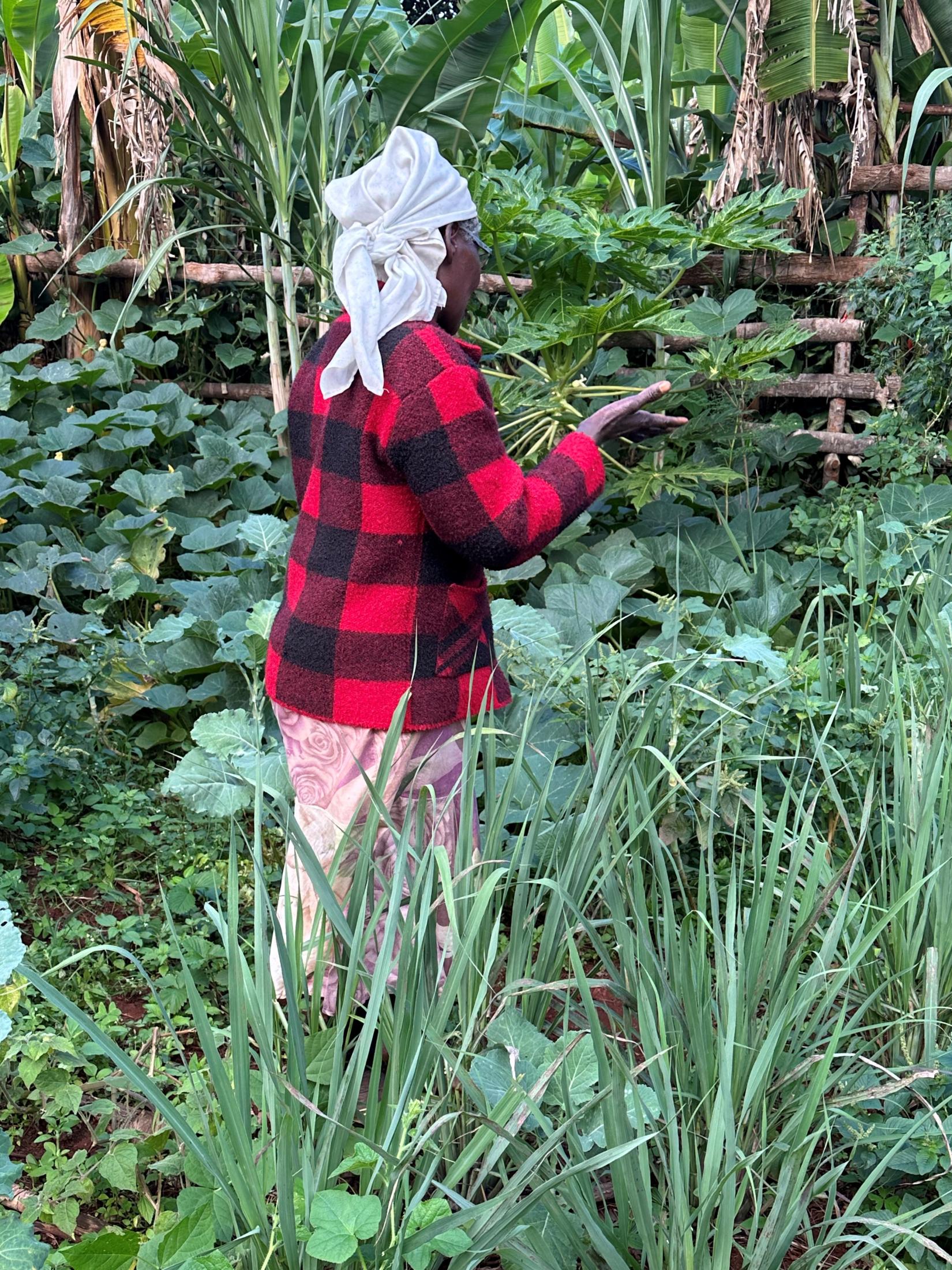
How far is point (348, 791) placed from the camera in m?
1.81

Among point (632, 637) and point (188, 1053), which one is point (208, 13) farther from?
point (188, 1053)

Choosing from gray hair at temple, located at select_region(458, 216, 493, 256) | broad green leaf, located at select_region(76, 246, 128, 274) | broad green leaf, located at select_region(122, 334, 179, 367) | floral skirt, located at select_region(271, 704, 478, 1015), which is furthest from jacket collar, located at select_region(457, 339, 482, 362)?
broad green leaf, located at select_region(76, 246, 128, 274)

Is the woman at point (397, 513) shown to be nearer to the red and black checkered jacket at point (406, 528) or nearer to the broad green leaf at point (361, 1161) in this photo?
the red and black checkered jacket at point (406, 528)

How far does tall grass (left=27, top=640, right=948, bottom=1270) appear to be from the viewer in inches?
48.2

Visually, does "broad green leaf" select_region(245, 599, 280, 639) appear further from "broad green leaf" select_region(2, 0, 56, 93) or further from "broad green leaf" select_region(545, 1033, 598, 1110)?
"broad green leaf" select_region(2, 0, 56, 93)

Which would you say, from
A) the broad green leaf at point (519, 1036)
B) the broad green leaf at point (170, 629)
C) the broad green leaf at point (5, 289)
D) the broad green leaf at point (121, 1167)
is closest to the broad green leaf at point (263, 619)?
the broad green leaf at point (170, 629)

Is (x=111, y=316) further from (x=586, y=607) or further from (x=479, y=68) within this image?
(x=586, y=607)

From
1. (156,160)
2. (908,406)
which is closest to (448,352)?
(908,406)

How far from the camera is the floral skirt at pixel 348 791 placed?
1.79 metres

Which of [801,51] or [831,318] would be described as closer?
[801,51]

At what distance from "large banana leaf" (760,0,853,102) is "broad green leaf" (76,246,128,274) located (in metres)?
2.45

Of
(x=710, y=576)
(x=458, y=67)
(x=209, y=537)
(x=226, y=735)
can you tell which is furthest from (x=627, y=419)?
(x=458, y=67)

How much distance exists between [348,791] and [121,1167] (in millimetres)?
593

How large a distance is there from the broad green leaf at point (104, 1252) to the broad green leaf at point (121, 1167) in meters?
0.21
